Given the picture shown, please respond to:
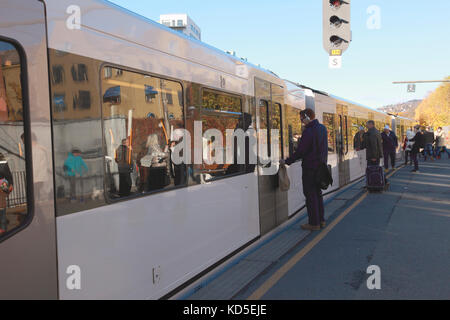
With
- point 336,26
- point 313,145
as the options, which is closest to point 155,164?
point 336,26

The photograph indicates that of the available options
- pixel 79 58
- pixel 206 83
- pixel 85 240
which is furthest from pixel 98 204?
pixel 206 83

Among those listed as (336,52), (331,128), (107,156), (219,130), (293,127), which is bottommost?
(107,156)

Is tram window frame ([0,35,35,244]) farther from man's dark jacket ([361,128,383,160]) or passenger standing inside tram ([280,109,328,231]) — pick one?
man's dark jacket ([361,128,383,160])

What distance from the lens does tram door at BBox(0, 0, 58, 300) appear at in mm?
2365

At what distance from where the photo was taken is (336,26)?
6.12 meters

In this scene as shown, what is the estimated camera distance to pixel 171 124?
4.09 m

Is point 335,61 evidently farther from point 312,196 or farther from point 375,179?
point 375,179

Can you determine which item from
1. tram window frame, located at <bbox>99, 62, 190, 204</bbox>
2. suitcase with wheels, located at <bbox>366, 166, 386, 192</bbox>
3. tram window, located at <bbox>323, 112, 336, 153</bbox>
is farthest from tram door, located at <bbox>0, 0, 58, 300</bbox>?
suitcase with wheels, located at <bbox>366, 166, 386, 192</bbox>

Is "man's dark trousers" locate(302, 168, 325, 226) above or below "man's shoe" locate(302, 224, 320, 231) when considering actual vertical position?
above

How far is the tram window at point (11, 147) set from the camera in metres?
2.37

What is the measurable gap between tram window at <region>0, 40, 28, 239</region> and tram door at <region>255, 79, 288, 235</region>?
169 inches

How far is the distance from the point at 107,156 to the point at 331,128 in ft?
33.0

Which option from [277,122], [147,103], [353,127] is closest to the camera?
[147,103]
